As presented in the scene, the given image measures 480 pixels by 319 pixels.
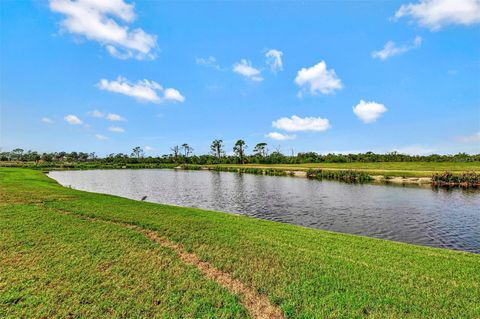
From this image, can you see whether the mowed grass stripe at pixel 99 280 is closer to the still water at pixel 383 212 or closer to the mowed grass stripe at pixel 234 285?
the mowed grass stripe at pixel 234 285

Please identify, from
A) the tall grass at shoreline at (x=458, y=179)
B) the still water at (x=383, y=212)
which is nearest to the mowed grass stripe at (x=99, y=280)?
the still water at (x=383, y=212)

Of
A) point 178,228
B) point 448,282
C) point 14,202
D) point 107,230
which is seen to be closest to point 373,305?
point 448,282

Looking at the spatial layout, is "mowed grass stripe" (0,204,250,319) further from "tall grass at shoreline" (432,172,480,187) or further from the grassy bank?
"tall grass at shoreline" (432,172,480,187)

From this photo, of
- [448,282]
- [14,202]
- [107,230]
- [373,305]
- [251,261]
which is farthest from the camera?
[14,202]

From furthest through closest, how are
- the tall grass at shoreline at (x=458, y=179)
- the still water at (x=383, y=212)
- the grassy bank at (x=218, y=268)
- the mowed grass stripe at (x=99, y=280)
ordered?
the tall grass at shoreline at (x=458, y=179) < the still water at (x=383, y=212) < the grassy bank at (x=218, y=268) < the mowed grass stripe at (x=99, y=280)

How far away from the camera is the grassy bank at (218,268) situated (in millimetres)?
5000

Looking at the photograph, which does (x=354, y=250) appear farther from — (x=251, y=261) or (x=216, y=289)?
(x=216, y=289)

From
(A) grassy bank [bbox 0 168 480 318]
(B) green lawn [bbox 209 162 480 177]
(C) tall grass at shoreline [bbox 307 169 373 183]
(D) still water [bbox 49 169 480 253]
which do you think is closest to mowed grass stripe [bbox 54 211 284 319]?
(A) grassy bank [bbox 0 168 480 318]

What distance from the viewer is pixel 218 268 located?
21.8 feet

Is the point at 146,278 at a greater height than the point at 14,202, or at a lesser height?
lesser

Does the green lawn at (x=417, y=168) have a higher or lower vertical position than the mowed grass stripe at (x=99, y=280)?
higher

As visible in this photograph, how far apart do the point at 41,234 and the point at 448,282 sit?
443 inches

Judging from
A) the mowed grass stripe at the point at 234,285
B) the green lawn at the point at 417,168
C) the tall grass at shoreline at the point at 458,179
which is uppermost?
the green lawn at the point at 417,168

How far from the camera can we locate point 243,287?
577 centimetres
